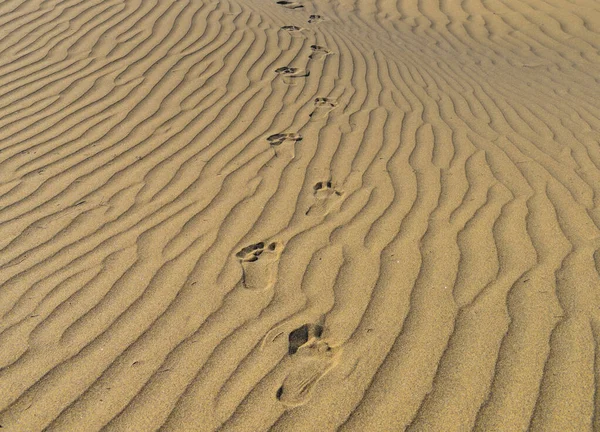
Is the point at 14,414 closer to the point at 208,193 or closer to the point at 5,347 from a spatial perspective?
the point at 5,347

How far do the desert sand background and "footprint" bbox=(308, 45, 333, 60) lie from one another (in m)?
0.08

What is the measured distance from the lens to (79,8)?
6.39m

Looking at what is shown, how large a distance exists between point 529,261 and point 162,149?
2496 mm

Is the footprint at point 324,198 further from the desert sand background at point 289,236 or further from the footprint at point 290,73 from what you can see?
the footprint at point 290,73

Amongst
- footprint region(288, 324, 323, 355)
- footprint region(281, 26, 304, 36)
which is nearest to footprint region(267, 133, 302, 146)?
footprint region(288, 324, 323, 355)

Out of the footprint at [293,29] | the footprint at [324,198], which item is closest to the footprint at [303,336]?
the footprint at [324,198]

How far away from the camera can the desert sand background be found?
218cm

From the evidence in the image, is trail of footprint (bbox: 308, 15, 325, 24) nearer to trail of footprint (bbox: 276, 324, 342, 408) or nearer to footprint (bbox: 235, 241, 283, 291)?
footprint (bbox: 235, 241, 283, 291)

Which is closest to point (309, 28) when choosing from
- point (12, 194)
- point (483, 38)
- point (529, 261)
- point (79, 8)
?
point (483, 38)

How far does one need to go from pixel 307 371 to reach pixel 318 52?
4.30 metres

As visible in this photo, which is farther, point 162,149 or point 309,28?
point 309,28

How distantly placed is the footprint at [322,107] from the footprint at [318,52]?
3.48 feet

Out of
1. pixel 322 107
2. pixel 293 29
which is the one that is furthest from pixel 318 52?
pixel 322 107

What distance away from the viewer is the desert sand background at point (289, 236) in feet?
7.14
